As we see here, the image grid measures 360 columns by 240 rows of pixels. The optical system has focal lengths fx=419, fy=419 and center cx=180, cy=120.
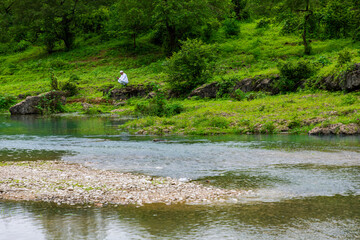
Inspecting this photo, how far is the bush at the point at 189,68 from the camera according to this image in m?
39.2

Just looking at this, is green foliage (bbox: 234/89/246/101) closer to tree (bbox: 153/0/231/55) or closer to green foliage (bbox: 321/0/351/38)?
tree (bbox: 153/0/231/55)

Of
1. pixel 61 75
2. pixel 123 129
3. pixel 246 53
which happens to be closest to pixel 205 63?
pixel 246 53

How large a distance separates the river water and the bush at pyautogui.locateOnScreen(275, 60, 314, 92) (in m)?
11.4

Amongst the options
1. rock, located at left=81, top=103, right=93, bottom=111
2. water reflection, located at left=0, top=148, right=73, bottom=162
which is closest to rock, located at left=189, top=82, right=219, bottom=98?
rock, located at left=81, top=103, right=93, bottom=111

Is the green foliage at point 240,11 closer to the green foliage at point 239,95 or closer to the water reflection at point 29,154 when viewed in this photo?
the green foliage at point 239,95

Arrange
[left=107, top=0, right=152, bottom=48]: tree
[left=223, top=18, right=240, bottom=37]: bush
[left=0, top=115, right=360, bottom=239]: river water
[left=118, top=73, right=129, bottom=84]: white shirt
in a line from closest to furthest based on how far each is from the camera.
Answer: [left=0, top=115, right=360, bottom=239]: river water < [left=118, top=73, right=129, bottom=84]: white shirt < [left=107, top=0, right=152, bottom=48]: tree < [left=223, top=18, right=240, bottom=37]: bush

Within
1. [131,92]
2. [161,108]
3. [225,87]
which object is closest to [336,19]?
[225,87]

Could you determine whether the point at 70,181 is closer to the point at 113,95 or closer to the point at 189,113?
the point at 189,113

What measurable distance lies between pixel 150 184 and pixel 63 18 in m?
55.1

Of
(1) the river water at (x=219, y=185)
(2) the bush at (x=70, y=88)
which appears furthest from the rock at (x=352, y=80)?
(2) the bush at (x=70, y=88)

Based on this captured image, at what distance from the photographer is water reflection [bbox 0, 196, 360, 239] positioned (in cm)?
885

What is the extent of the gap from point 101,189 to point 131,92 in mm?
30914

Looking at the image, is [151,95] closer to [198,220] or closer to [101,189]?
[101,189]

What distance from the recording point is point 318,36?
160 ft
